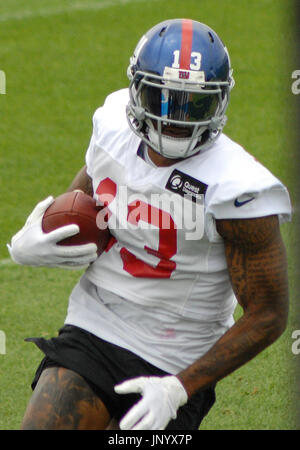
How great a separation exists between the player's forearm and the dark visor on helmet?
2.23ft

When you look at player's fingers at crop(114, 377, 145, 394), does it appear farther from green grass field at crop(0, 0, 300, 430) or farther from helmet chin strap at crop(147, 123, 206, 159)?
green grass field at crop(0, 0, 300, 430)

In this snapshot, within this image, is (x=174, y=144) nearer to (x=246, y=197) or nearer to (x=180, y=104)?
(x=180, y=104)

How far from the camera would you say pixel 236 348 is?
3.25 metres

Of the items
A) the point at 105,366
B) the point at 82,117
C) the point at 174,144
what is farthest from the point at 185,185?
the point at 82,117

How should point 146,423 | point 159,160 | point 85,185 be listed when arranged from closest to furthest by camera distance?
point 146,423, point 159,160, point 85,185

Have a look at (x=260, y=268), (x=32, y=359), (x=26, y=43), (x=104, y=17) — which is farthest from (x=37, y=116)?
(x=260, y=268)

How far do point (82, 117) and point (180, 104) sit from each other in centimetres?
494

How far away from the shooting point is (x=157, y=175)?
3.42 m

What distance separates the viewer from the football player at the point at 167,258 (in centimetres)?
322

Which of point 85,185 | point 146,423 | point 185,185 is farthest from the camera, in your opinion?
point 85,185

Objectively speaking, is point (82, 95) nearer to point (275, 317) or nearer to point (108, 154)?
point (108, 154)

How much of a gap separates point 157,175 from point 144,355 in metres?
0.63

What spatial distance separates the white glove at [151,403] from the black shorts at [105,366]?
221 millimetres

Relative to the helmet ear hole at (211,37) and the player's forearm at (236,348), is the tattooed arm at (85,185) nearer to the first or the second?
the helmet ear hole at (211,37)
